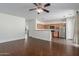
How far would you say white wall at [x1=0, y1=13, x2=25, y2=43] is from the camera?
5.57 meters

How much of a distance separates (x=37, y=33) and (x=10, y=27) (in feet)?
6.68

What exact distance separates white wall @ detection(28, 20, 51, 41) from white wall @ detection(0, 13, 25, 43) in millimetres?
763

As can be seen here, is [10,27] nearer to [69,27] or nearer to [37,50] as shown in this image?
[37,50]

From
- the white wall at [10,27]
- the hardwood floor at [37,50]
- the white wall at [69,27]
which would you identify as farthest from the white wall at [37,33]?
the white wall at [69,27]

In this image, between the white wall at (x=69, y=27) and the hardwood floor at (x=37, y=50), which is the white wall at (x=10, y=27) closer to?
the hardwood floor at (x=37, y=50)

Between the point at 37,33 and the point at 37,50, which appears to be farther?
the point at 37,33

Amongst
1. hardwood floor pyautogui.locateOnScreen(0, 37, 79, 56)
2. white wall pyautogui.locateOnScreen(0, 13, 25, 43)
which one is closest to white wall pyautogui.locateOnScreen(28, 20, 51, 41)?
white wall pyautogui.locateOnScreen(0, 13, 25, 43)

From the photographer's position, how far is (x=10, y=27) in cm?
582

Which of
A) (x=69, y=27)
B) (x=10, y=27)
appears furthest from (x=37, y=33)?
(x=69, y=27)

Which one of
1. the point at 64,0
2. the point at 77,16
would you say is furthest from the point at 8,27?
the point at 64,0

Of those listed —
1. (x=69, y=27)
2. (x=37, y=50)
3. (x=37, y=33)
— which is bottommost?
(x=37, y=50)

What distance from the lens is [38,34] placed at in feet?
24.6

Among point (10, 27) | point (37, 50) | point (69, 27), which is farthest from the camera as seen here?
point (69, 27)

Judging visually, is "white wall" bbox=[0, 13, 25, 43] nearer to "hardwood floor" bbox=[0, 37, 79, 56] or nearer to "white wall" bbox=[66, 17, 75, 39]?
"hardwood floor" bbox=[0, 37, 79, 56]
